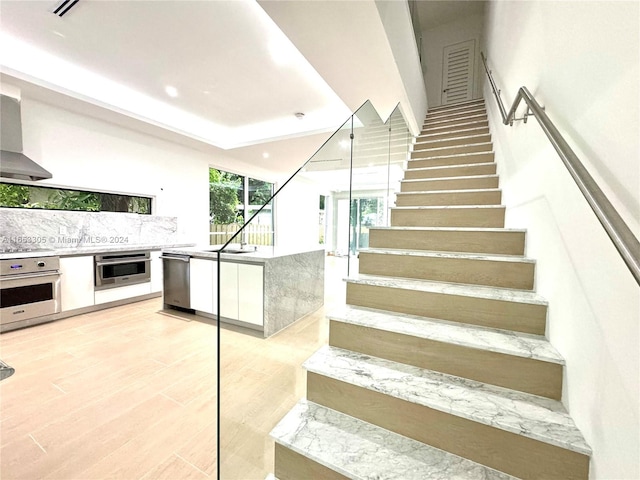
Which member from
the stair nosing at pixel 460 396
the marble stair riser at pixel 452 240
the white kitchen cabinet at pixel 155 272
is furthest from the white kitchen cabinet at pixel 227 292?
the white kitchen cabinet at pixel 155 272

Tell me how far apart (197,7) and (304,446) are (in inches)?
129

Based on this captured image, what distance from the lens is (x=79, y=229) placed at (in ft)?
12.8

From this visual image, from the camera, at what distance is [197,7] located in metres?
2.28

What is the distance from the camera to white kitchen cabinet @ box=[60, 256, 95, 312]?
3.34 metres

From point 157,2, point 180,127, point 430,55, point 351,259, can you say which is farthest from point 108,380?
point 430,55

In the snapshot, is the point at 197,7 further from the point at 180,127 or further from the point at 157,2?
the point at 180,127

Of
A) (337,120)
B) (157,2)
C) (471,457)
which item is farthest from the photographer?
(337,120)

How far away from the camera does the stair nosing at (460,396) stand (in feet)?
3.06

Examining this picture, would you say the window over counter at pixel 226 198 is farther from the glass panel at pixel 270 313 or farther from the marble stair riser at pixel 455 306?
the marble stair riser at pixel 455 306

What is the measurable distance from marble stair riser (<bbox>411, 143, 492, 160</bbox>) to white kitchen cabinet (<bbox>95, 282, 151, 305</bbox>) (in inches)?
178

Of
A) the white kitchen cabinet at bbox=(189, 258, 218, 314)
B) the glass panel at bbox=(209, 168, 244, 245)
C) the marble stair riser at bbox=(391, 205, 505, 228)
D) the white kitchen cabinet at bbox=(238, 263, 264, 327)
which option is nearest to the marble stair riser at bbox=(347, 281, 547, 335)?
the white kitchen cabinet at bbox=(238, 263, 264, 327)

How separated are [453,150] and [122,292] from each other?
16.5 ft

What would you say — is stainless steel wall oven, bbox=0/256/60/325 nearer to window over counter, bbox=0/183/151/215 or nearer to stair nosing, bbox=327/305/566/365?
window over counter, bbox=0/183/151/215

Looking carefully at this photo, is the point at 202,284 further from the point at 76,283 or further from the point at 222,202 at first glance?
the point at 222,202
